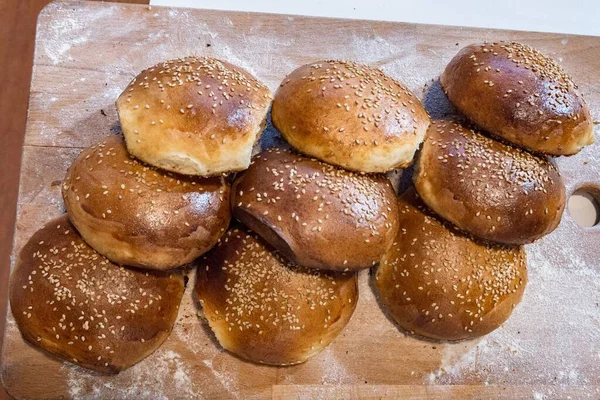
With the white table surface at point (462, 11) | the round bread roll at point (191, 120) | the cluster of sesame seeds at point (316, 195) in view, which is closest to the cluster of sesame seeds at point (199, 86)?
the round bread roll at point (191, 120)

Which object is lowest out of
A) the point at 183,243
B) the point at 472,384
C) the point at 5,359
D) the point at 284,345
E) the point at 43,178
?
the point at 5,359

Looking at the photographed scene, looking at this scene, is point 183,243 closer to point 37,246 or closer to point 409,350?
point 37,246

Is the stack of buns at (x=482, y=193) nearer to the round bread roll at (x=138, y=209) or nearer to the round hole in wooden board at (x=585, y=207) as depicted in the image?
the round hole in wooden board at (x=585, y=207)

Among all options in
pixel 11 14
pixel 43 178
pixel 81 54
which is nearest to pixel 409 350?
pixel 43 178

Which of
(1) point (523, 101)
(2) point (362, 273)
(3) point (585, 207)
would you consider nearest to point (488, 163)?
(1) point (523, 101)

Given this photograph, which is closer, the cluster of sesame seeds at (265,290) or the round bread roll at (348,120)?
the round bread roll at (348,120)
